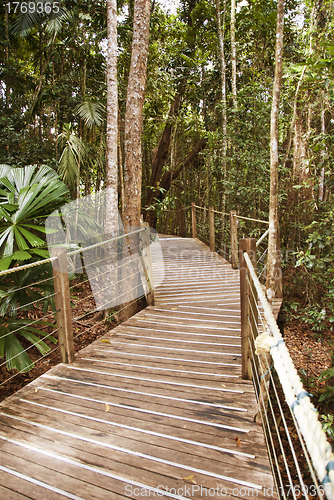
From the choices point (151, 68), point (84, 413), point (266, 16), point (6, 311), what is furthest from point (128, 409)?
point (266, 16)

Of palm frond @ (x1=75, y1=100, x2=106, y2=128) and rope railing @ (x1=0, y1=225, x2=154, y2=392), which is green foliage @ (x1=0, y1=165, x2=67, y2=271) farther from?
palm frond @ (x1=75, y1=100, x2=106, y2=128)

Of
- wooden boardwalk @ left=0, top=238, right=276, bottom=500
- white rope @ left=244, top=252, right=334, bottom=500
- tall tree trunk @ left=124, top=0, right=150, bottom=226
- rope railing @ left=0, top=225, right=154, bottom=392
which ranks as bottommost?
wooden boardwalk @ left=0, top=238, right=276, bottom=500

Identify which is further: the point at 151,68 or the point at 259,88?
the point at 151,68

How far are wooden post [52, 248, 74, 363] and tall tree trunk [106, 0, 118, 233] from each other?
189 centimetres

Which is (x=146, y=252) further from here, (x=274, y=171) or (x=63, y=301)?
(x=274, y=171)

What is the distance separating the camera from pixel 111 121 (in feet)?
14.1

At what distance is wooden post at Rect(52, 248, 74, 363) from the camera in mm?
2441

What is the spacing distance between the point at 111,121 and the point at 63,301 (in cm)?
282

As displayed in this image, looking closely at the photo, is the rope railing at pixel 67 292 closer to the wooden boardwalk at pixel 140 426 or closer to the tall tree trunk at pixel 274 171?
the wooden boardwalk at pixel 140 426

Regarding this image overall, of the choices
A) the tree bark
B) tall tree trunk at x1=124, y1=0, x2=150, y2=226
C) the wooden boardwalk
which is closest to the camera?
the wooden boardwalk

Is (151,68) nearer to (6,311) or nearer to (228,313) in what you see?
(228,313)

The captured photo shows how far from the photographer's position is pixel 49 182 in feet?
9.82

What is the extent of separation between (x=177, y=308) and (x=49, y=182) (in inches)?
80.4

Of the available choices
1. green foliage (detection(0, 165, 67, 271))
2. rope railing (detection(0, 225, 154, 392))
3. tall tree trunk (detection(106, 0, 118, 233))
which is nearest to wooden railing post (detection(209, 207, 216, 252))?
rope railing (detection(0, 225, 154, 392))
